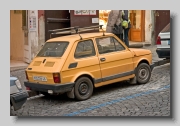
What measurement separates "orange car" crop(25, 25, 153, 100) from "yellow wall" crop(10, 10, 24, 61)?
0.92ft

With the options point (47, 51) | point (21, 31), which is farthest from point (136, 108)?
point (21, 31)

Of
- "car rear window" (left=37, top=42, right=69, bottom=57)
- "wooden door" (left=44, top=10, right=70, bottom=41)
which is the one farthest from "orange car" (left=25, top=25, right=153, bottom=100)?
"wooden door" (left=44, top=10, right=70, bottom=41)

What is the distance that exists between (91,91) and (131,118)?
0.95m

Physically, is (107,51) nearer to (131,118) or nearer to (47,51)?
(47,51)

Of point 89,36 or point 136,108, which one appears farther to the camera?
point 89,36

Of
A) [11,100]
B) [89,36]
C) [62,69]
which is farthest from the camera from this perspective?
[89,36]

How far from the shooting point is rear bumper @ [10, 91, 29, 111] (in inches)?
227

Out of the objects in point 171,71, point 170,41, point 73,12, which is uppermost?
point 73,12

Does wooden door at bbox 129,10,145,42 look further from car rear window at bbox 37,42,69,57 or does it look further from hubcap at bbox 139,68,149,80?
car rear window at bbox 37,42,69,57

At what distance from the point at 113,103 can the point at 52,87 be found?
2.98 feet

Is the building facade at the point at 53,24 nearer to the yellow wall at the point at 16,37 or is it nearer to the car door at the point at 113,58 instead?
the yellow wall at the point at 16,37

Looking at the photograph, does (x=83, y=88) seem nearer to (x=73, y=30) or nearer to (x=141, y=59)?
(x=73, y=30)

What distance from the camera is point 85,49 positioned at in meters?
6.63

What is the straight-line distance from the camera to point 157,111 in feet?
19.5
